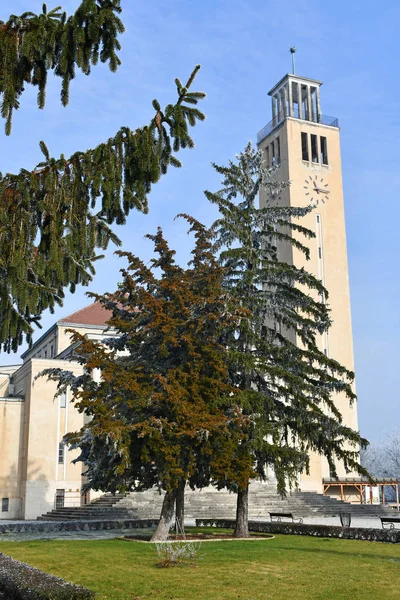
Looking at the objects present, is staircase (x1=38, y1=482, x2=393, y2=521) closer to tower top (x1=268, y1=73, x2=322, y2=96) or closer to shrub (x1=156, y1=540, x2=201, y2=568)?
shrub (x1=156, y1=540, x2=201, y2=568)

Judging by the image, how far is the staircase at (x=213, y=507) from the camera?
36503 mm

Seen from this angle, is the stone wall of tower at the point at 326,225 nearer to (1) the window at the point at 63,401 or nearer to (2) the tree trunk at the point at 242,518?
(1) the window at the point at 63,401

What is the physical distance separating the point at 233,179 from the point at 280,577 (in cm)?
1646

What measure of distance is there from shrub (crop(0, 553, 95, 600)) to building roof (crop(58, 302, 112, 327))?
149 ft

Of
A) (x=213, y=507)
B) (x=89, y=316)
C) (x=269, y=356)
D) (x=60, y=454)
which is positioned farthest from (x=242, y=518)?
(x=89, y=316)

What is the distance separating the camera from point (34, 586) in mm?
8430

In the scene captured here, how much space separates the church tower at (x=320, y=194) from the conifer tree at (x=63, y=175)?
45.9 metres

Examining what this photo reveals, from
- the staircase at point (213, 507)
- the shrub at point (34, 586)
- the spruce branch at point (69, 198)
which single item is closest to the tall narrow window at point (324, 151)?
the staircase at point (213, 507)

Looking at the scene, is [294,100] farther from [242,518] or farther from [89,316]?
[242,518]

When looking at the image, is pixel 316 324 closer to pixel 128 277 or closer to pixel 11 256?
pixel 128 277

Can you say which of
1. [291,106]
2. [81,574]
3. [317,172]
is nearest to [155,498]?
[81,574]

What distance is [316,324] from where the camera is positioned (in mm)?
25594

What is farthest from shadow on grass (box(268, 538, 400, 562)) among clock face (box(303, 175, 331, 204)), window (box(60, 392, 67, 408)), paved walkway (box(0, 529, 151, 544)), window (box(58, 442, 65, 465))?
clock face (box(303, 175, 331, 204))

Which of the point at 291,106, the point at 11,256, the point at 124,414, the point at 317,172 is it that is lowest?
the point at 124,414
